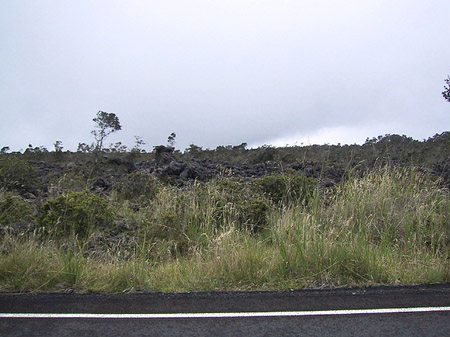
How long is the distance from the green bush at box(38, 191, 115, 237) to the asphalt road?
2.38m

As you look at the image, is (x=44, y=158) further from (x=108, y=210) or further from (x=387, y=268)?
(x=387, y=268)

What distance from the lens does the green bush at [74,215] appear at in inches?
287

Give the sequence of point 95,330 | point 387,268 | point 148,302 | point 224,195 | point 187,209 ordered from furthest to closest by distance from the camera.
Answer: point 224,195
point 187,209
point 387,268
point 148,302
point 95,330

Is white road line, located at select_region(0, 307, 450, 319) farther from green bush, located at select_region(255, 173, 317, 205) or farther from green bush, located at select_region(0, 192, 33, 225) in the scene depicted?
green bush, located at select_region(255, 173, 317, 205)

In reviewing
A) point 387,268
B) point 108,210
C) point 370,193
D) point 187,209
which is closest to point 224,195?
point 187,209

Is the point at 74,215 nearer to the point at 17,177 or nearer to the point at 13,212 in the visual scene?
the point at 13,212

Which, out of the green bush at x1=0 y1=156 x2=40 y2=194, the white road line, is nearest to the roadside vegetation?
the white road line

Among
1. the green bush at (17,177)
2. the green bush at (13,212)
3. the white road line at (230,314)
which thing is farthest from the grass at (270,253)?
the green bush at (17,177)

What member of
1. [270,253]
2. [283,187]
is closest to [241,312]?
[270,253]

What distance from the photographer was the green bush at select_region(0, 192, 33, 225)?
7.82 meters

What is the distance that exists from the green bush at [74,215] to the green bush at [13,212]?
0.68 meters

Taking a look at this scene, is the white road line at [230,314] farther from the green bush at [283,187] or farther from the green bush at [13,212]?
the green bush at [283,187]

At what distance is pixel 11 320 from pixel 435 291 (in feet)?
16.4

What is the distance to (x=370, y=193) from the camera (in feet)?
26.3
